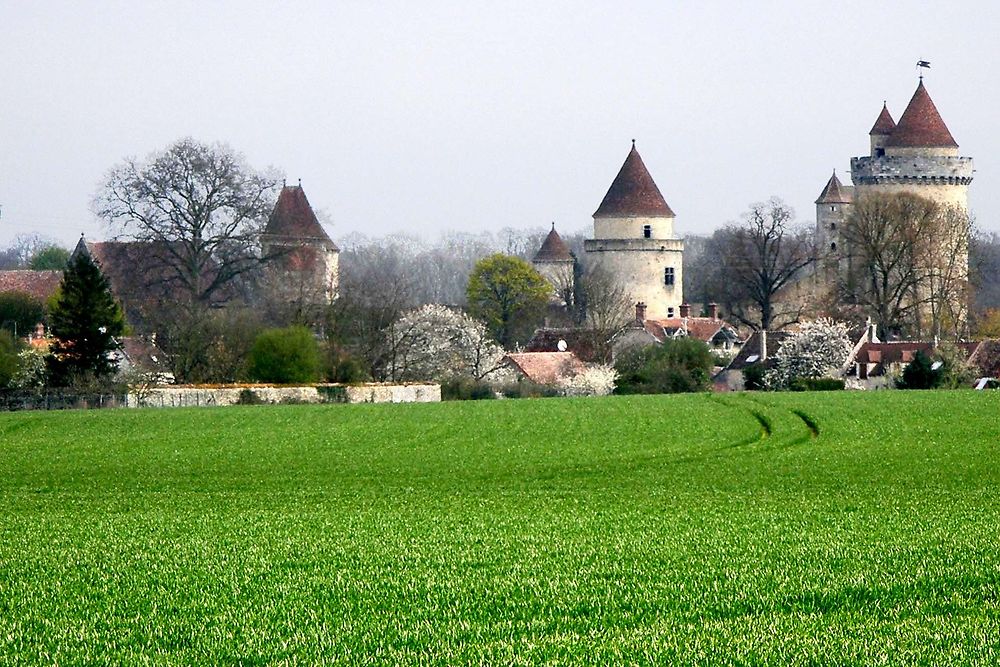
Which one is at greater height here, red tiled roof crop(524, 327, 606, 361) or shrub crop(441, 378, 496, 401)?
red tiled roof crop(524, 327, 606, 361)

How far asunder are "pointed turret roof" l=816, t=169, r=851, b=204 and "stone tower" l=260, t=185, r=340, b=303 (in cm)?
3054

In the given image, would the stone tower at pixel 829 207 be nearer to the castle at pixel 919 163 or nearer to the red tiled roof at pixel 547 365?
the castle at pixel 919 163

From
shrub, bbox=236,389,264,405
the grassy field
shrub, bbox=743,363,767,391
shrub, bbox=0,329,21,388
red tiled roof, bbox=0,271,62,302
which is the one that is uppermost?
red tiled roof, bbox=0,271,62,302

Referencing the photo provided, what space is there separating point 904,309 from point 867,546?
5841 centimetres

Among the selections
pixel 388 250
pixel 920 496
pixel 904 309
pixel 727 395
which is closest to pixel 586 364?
pixel 904 309

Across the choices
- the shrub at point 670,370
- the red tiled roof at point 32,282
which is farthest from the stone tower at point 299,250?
the shrub at point 670,370

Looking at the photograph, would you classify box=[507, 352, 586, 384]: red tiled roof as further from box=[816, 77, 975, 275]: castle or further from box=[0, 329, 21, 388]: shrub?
box=[816, 77, 975, 275]: castle

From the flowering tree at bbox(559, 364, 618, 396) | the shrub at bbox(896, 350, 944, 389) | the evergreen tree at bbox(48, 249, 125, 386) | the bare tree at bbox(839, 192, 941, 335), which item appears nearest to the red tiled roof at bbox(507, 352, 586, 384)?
the flowering tree at bbox(559, 364, 618, 396)

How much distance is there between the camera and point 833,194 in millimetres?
92688

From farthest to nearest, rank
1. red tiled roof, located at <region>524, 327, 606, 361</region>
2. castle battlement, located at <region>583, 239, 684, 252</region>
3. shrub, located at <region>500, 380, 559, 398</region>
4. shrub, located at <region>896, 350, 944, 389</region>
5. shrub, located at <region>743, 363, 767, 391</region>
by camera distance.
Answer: castle battlement, located at <region>583, 239, 684, 252</region> < red tiled roof, located at <region>524, 327, 606, 361</region> < shrub, located at <region>743, 363, 767, 391</region> < shrub, located at <region>500, 380, 559, 398</region> < shrub, located at <region>896, 350, 944, 389</region>

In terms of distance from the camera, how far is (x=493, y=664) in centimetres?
811

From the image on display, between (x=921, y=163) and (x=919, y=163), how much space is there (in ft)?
0.35

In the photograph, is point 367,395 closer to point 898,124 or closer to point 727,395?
point 727,395

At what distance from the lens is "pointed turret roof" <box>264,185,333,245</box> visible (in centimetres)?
7781
